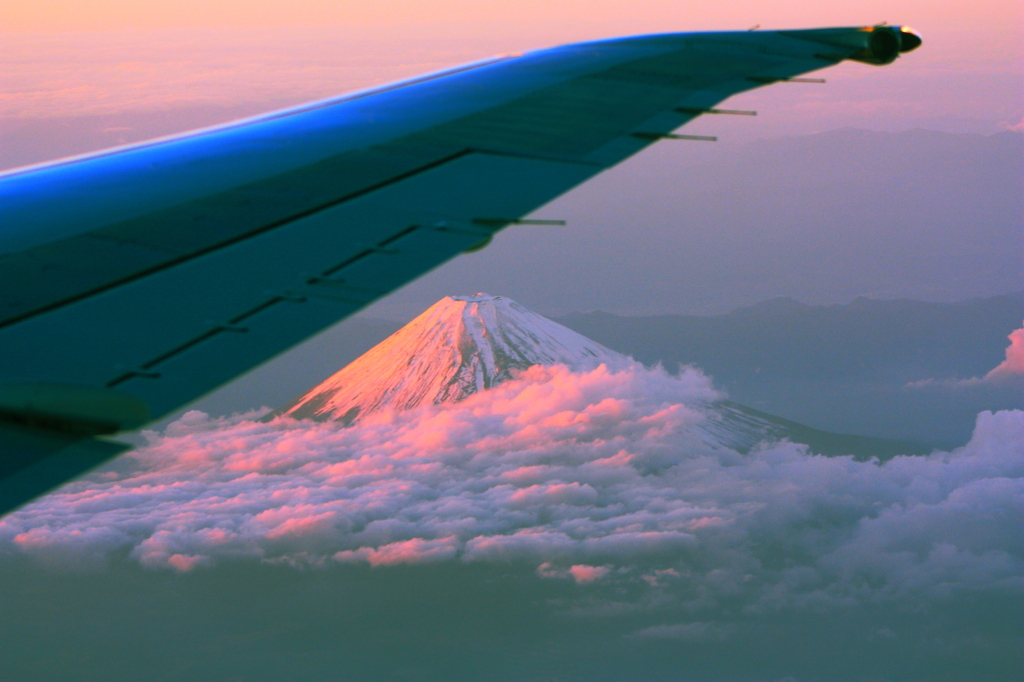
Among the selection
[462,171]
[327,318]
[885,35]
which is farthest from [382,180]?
[885,35]

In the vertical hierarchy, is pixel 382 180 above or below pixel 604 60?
below

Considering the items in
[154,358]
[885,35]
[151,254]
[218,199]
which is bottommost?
[154,358]

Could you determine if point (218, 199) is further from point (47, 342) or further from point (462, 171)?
point (47, 342)

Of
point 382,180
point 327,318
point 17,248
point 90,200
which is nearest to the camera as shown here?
point 327,318

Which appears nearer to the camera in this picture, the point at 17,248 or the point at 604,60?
the point at 17,248

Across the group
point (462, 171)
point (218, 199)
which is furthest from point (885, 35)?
point (218, 199)

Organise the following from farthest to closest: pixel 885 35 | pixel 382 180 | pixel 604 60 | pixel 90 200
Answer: pixel 604 60, pixel 885 35, pixel 90 200, pixel 382 180
